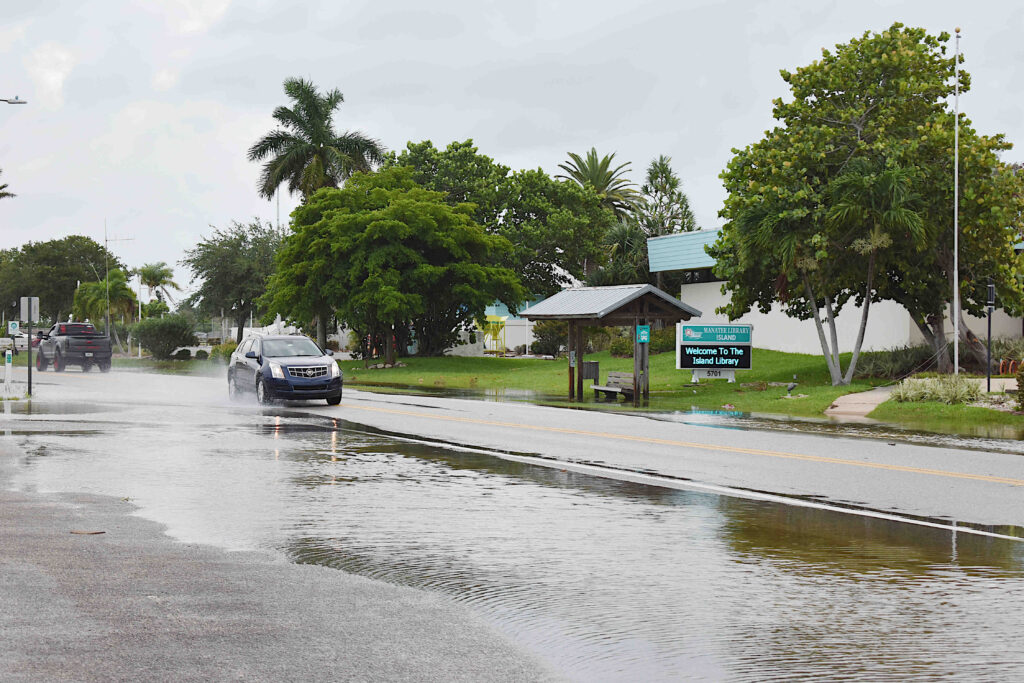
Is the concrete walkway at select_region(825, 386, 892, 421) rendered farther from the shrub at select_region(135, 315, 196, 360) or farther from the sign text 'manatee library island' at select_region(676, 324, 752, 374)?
the shrub at select_region(135, 315, 196, 360)

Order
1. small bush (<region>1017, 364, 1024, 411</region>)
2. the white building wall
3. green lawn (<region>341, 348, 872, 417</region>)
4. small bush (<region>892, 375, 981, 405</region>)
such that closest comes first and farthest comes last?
small bush (<region>1017, 364, 1024, 411</region>), small bush (<region>892, 375, 981, 405</region>), green lawn (<region>341, 348, 872, 417</region>), the white building wall

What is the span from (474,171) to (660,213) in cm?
1621

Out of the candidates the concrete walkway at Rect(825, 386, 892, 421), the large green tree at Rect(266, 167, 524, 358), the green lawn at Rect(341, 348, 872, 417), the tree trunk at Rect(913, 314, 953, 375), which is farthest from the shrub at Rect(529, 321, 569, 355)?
the concrete walkway at Rect(825, 386, 892, 421)

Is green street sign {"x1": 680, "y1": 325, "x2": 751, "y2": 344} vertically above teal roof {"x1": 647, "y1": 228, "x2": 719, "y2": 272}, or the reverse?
teal roof {"x1": 647, "y1": 228, "x2": 719, "y2": 272}

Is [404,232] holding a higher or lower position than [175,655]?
higher

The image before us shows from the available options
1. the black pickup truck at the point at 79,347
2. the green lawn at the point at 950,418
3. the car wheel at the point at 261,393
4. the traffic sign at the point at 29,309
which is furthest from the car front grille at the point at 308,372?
the black pickup truck at the point at 79,347

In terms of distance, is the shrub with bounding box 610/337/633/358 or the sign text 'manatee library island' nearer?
the sign text 'manatee library island'

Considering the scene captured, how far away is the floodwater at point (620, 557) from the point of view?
5910 mm

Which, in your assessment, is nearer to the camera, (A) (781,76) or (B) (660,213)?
(A) (781,76)

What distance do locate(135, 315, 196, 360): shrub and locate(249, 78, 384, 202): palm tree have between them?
15.2 metres

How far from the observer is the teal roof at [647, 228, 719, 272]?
51969 mm

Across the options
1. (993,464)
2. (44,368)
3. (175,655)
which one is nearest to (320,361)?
(993,464)

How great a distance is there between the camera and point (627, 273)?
5700 centimetres

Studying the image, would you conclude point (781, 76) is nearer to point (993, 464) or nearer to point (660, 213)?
point (993, 464)
